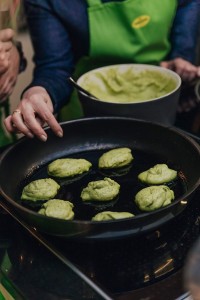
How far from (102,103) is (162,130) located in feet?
0.54

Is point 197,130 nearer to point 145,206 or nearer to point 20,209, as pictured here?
point 145,206

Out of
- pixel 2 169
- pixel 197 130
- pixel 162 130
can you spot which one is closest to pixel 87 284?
pixel 2 169

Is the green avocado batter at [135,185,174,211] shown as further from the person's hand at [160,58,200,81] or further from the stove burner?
the person's hand at [160,58,200,81]

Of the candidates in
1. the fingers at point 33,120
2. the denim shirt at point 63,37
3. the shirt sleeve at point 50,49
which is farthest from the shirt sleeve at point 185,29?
the fingers at point 33,120

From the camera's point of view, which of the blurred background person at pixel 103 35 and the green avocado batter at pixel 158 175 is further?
the blurred background person at pixel 103 35

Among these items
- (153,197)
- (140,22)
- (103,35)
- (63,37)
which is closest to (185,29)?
(140,22)

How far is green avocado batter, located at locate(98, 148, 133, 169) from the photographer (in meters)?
1.07

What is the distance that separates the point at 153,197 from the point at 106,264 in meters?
0.17

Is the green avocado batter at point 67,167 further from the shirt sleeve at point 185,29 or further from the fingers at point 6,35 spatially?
the shirt sleeve at point 185,29

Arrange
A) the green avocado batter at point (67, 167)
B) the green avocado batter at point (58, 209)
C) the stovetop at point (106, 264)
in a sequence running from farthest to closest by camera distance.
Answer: the green avocado batter at point (67, 167)
the green avocado batter at point (58, 209)
the stovetop at point (106, 264)

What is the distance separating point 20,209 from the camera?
849 millimetres

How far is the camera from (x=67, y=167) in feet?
3.52

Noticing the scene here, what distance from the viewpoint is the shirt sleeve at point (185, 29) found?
60.2 inches

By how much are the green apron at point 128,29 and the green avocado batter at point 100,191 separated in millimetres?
627
